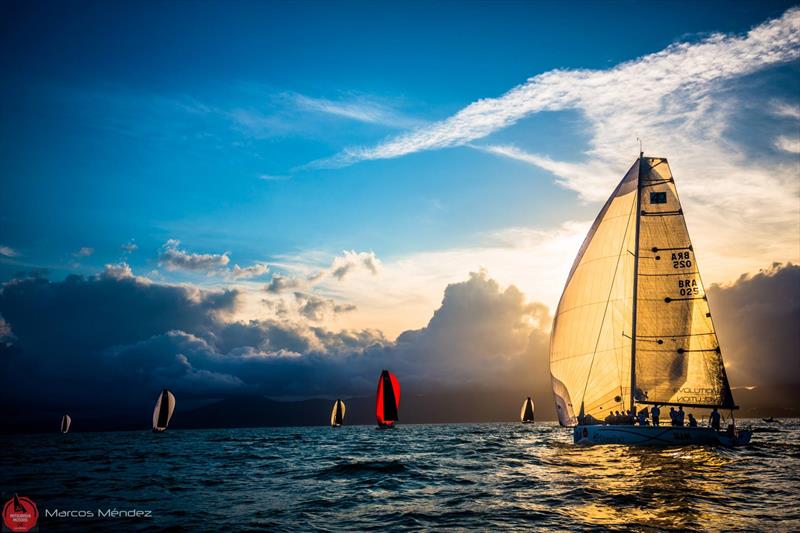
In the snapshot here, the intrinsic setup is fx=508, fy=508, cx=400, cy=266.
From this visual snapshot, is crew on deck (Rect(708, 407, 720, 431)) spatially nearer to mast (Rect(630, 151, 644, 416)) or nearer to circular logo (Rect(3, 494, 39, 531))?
mast (Rect(630, 151, 644, 416))

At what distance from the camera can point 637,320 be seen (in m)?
39.4

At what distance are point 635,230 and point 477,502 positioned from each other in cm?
3044

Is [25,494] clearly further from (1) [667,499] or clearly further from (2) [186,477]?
(1) [667,499]

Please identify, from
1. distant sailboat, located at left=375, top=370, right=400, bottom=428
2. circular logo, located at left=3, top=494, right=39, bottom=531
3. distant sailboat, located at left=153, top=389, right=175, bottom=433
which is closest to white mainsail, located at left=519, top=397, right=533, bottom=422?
distant sailboat, located at left=375, top=370, right=400, bottom=428

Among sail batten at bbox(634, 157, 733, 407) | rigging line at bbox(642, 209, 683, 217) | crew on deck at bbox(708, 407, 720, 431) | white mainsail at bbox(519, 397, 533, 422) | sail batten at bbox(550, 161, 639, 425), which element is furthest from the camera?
white mainsail at bbox(519, 397, 533, 422)

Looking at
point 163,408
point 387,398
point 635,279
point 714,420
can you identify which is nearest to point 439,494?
point 635,279

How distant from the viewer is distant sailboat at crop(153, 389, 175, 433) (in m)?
89.1

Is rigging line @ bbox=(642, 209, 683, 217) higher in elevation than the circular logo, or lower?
higher

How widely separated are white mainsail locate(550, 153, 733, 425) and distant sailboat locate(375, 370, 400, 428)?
1904 inches

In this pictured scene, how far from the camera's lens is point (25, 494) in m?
19.0

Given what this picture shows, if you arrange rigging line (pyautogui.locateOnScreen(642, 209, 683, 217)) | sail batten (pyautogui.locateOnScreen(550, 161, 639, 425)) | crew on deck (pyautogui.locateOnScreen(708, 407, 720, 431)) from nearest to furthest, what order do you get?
crew on deck (pyautogui.locateOnScreen(708, 407, 720, 431)) → sail batten (pyautogui.locateOnScreen(550, 161, 639, 425)) → rigging line (pyautogui.locateOnScreen(642, 209, 683, 217))

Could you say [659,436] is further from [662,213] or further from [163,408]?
[163,408]

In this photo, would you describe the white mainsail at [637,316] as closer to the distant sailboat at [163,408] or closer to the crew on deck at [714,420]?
the crew on deck at [714,420]

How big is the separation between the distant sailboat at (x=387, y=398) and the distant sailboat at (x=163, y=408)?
36667 millimetres
